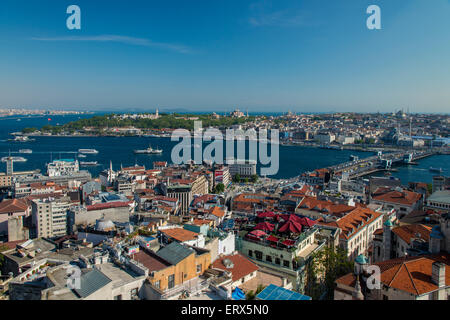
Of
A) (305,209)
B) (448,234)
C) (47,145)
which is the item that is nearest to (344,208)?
(305,209)

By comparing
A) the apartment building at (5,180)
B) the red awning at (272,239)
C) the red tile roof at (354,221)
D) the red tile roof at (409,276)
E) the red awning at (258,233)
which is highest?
the red awning at (258,233)

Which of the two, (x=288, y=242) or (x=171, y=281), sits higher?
(x=171, y=281)

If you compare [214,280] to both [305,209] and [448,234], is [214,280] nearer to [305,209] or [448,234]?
[448,234]

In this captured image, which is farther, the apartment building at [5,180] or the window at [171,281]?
the apartment building at [5,180]

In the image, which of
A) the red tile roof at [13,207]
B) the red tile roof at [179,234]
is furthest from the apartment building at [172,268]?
the red tile roof at [13,207]

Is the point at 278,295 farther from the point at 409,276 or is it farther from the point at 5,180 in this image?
the point at 5,180

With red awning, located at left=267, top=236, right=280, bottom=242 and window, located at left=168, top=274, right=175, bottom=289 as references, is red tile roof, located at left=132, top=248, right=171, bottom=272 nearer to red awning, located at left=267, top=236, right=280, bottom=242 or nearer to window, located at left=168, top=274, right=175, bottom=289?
window, located at left=168, top=274, right=175, bottom=289

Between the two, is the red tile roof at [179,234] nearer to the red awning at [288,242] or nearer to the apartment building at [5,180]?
the red awning at [288,242]

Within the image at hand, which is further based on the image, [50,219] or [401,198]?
[401,198]

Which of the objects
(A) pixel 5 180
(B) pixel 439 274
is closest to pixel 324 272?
(B) pixel 439 274

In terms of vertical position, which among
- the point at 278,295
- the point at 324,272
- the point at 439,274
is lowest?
the point at 324,272

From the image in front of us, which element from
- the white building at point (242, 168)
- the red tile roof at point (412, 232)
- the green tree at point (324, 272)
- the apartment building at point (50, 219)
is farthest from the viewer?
the white building at point (242, 168)
